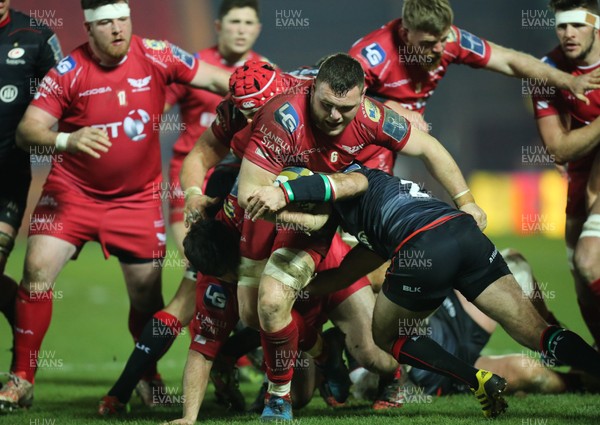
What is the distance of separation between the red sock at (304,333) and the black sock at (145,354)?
90 cm

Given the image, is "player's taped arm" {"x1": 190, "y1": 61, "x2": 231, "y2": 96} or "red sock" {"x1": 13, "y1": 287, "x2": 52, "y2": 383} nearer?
"red sock" {"x1": 13, "y1": 287, "x2": 52, "y2": 383}

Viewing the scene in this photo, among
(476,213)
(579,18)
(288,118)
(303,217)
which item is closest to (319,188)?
(303,217)

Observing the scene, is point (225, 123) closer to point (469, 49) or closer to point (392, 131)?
point (392, 131)

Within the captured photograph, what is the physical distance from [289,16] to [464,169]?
5490 millimetres

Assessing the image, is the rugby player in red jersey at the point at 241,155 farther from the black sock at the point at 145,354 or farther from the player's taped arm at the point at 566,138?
the player's taped arm at the point at 566,138

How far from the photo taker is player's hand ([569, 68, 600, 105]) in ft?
22.2

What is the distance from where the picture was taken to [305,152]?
570cm

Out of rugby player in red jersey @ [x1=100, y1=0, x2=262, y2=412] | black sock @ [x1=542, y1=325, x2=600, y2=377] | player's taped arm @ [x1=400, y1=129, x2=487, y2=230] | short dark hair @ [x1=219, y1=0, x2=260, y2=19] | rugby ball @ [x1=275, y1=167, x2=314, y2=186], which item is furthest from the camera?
short dark hair @ [x1=219, y1=0, x2=260, y2=19]

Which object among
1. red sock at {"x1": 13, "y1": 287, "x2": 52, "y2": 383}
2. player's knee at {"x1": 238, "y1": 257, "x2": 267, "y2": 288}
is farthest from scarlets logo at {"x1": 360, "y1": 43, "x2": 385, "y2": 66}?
red sock at {"x1": 13, "y1": 287, "x2": 52, "y2": 383}

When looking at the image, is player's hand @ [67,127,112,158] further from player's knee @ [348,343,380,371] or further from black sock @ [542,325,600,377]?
black sock @ [542,325,600,377]

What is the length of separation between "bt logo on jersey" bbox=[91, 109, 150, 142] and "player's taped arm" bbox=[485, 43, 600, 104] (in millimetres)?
2685

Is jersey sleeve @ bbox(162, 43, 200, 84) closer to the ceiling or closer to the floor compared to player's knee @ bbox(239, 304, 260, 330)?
closer to the ceiling

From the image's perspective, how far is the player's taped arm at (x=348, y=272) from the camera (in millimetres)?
5977

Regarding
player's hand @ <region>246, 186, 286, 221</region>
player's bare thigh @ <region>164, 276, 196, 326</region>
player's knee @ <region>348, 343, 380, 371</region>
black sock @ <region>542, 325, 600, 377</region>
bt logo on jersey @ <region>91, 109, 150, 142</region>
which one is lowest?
player's knee @ <region>348, 343, 380, 371</region>
